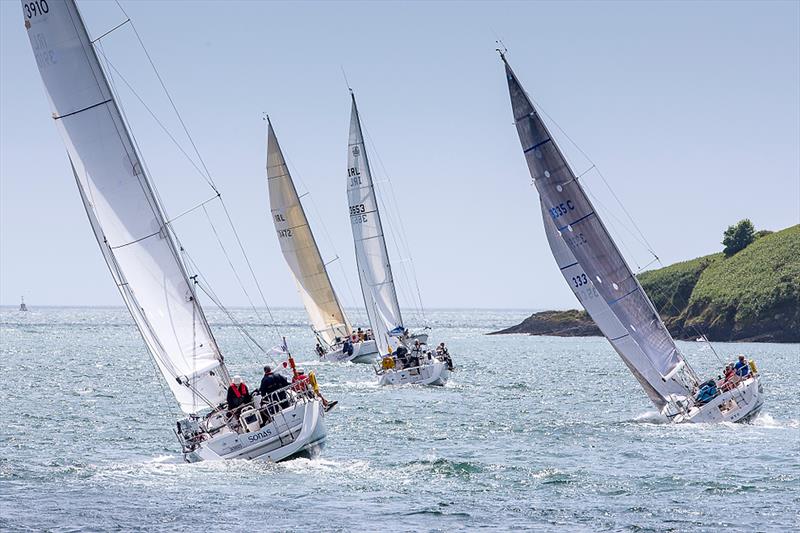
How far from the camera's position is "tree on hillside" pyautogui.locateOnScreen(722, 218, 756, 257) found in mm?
113875

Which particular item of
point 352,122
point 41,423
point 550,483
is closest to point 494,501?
point 550,483

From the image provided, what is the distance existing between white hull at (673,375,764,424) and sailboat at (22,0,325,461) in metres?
12.4

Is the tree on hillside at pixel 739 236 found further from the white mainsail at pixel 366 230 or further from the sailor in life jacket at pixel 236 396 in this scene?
the sailor in life jacket at pixel 236 396

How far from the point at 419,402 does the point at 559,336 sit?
8493 cm

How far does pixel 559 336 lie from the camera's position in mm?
122562

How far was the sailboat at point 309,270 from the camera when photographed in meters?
62.2

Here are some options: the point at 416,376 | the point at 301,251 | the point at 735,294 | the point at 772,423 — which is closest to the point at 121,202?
the point at 772,423

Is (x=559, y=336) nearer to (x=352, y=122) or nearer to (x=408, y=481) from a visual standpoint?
(x=352, y=122)

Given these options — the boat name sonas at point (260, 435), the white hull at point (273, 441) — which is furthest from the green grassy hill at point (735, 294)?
the boat name sonas at point (260, 435)

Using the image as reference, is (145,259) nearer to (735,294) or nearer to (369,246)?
(369,246)

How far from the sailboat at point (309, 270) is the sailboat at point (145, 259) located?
36.9m

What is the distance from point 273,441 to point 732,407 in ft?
46.7

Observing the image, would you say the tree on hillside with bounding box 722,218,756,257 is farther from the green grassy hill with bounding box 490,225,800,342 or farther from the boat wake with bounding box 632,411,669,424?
the boat wake with bounding box 632,411,669,424

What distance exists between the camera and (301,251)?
64.4 m
